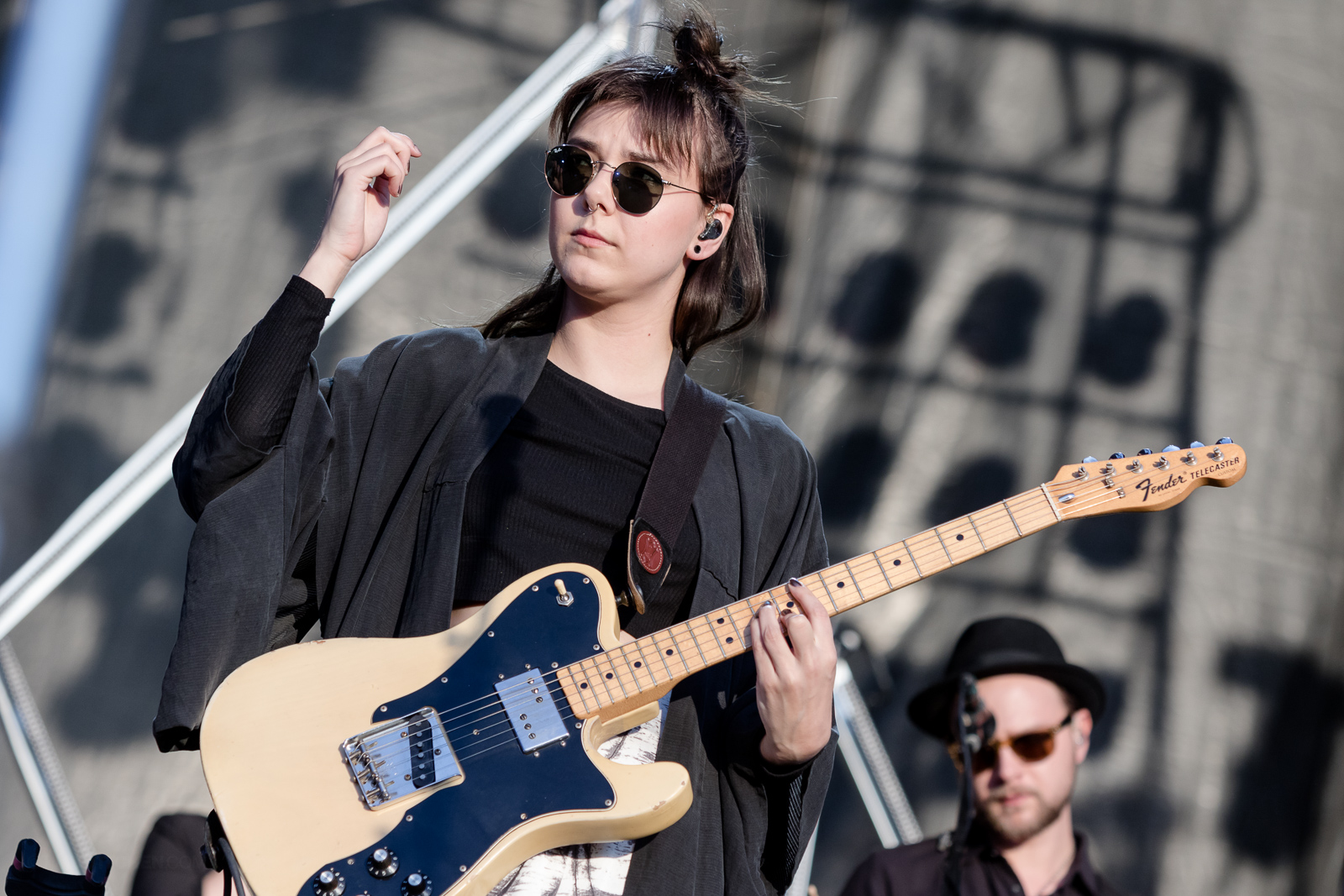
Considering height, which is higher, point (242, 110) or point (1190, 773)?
point (242, 110)

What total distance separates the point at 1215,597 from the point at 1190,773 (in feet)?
2.34

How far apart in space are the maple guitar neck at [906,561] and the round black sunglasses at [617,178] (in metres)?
0.70

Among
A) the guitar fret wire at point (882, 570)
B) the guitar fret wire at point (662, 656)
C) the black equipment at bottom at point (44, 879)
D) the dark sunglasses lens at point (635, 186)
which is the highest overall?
the dark sunglasses lens at point (635, 186)

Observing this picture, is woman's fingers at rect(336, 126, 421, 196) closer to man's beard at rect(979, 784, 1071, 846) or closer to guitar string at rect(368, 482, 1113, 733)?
guitar string at rect(368, 482, 1113, 733)

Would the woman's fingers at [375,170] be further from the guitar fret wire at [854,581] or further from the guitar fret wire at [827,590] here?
the guitar fret wire at [827,590]

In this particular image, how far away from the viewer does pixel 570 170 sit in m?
1.95

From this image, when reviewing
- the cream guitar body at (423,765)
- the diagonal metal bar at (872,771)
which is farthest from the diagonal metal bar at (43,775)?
the diagonal metal bar at (872,771)

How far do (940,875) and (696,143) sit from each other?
101 inches

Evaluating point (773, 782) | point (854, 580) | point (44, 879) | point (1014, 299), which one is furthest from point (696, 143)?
point (1014, 299)

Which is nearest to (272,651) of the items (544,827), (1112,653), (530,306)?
(544,827)

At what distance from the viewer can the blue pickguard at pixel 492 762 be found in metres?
1.49

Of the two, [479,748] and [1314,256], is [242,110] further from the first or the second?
[1314,256]

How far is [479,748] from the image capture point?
5.21ft

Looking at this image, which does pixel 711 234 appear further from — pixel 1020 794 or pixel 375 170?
pixel 1020 794
